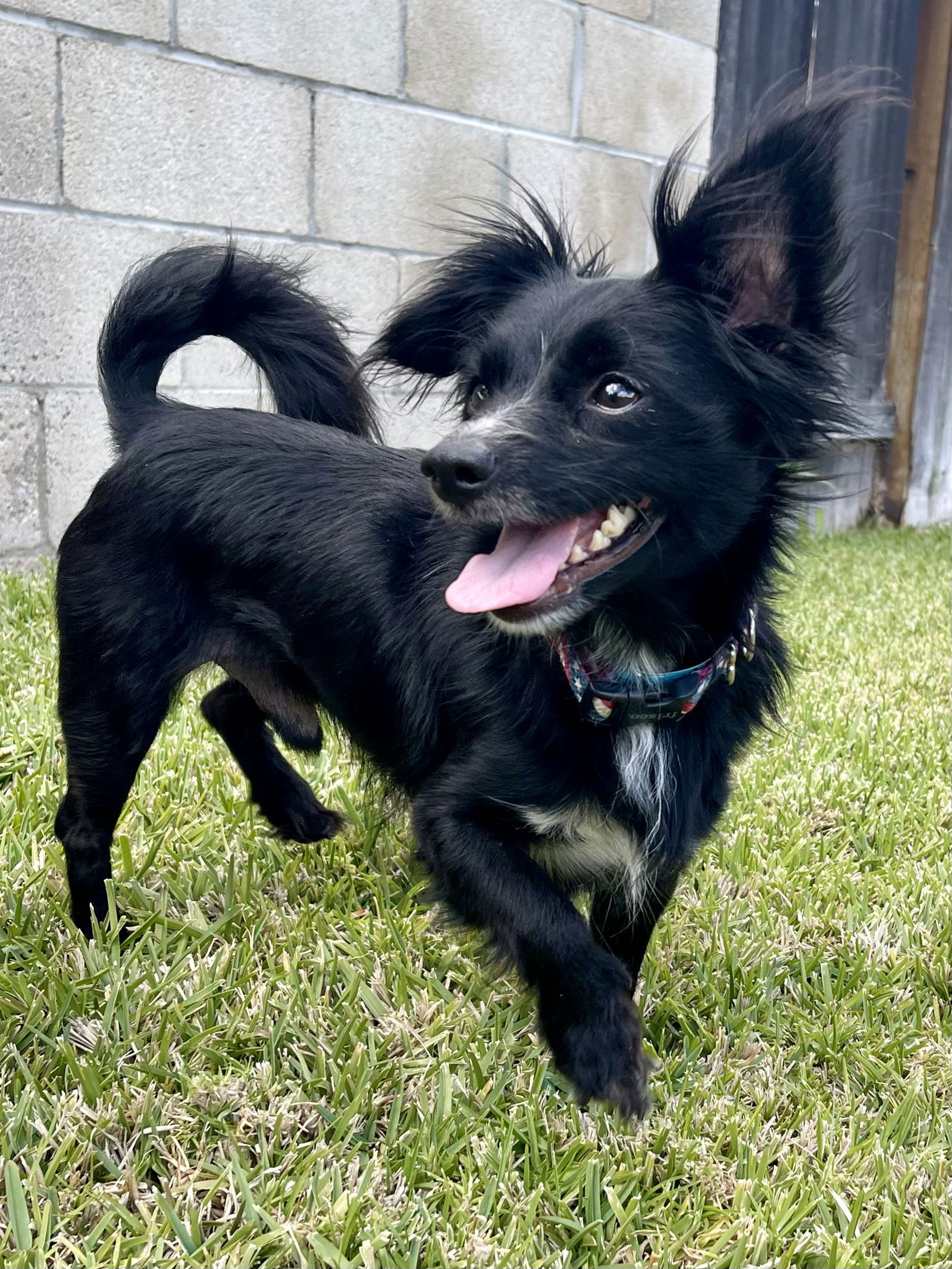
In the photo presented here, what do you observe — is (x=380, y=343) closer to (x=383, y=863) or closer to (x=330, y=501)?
(x=330, y=501)

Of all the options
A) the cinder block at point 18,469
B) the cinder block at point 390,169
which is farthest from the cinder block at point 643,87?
the cinder block at point 18,469

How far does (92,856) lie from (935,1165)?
5.36 feet

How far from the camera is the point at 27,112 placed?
4387mm

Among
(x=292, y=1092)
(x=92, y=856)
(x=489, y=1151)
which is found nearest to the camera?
(x=489, y=1151)

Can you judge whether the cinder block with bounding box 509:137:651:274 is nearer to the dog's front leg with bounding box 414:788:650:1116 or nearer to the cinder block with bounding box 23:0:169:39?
the cinder block with bounding box 23:0:169:39

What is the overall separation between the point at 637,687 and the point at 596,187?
503 cm

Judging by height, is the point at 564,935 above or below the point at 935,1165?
above

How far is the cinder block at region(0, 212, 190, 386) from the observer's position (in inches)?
177

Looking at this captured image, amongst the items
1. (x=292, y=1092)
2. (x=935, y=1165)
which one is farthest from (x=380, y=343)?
(x=935, y=1165)

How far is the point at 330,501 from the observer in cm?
243

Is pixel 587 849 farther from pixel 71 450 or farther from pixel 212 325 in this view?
pixel 71 450

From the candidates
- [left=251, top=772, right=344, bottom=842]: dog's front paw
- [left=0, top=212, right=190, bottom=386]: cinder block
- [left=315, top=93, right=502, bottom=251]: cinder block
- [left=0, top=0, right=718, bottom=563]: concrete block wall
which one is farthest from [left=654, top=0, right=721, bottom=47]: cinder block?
[left=251, top=772, right=344, bottom=842]: dog's front paw

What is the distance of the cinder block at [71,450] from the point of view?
4695 millimetres

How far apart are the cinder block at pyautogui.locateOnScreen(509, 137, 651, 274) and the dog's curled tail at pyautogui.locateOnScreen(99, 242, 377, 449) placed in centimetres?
358
